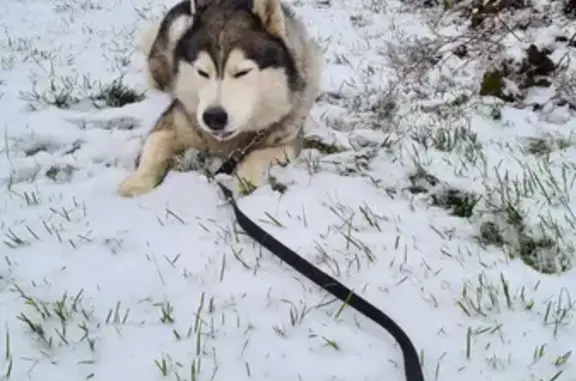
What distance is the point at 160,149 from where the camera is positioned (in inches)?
131

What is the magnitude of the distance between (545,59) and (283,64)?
6.17 ft

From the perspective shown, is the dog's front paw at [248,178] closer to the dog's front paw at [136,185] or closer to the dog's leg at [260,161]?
the dog's leg at [260,161]

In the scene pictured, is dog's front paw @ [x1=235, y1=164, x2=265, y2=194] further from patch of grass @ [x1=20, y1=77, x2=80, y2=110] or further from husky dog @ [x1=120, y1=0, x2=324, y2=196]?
patch of grass @ [x1=20, y1=77, x2=80, y2=110]

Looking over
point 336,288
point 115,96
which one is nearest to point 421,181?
point 336,288

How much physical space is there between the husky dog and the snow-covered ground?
0.17m

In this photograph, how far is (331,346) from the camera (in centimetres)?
184

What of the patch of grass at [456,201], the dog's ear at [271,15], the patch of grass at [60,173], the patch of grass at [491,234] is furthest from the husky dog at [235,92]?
the patch of grass at [491,234]

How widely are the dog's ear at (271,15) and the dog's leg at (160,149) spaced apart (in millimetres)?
686

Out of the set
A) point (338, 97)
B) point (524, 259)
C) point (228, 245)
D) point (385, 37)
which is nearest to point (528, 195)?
point (524, 259)

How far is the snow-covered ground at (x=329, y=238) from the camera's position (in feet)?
5.92

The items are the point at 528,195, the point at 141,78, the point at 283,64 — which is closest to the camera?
the point at 528,195

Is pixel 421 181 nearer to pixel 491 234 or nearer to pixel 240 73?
pixel 491 234

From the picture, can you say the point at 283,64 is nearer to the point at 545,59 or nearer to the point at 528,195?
the point at 528,195

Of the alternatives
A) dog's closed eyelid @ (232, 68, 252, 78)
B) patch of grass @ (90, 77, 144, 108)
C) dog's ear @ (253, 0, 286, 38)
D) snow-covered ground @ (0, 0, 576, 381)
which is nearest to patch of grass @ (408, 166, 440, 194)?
snow-covered ground @ (0, 0, 576, 381)
